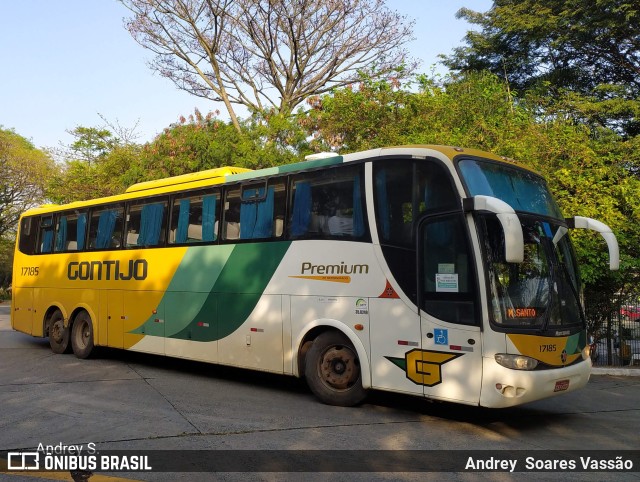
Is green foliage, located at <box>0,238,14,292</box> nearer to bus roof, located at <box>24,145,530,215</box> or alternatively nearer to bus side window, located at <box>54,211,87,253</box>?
bus side window, located at <box>54,211,87,253</box>

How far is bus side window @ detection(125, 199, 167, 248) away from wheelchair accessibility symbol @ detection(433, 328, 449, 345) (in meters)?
5.75

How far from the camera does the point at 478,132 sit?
14062 mm

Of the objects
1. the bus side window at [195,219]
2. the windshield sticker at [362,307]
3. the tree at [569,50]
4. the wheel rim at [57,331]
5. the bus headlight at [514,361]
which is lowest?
the wheel rim at [57,331]

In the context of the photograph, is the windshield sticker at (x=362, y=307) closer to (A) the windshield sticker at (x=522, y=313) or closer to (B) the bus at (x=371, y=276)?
(B) the bus at (x=371, y=276)

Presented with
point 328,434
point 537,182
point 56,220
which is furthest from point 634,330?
point 56,220

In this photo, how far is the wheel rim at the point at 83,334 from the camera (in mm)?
12597

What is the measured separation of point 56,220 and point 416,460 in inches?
427

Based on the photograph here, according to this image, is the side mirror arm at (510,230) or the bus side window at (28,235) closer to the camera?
the side mirror arm at (510,230)

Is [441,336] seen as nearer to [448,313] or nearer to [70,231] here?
[448,313]

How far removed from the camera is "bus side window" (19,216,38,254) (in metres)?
14.4

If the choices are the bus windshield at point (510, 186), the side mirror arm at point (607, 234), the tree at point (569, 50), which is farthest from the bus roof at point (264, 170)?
the tree at point (569, 50)

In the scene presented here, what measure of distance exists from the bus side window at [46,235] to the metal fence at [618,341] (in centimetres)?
1216

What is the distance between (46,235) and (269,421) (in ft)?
30.5

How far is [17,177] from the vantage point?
134ft
